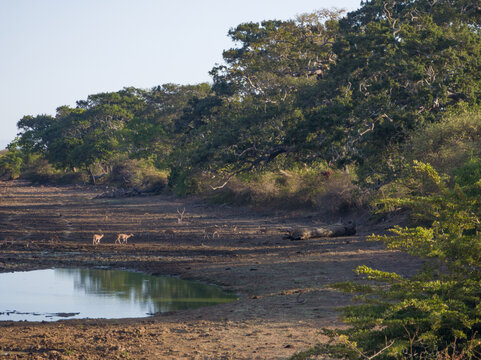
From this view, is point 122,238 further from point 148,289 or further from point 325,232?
point 148,289

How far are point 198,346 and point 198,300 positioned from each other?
14.9 feet

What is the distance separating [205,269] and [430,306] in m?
11.9

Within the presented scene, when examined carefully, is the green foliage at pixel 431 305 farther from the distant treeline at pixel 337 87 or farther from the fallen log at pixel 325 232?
the distant treeline at pixel 337 87

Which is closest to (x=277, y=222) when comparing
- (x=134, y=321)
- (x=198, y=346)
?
(x=134, y=321)

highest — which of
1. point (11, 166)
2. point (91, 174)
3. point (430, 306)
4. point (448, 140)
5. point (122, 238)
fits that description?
point (11, 166)

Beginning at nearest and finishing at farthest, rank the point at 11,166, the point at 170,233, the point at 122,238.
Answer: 1. the point at 122,238
2. the point at 170,233
3. the point at 11,166

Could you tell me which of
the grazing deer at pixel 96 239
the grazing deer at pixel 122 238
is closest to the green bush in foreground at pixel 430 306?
the grazing deer at pixel 122 238

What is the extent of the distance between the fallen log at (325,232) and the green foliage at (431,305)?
15.5 m

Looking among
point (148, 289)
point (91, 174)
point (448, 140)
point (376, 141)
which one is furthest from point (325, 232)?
point (91, 174)

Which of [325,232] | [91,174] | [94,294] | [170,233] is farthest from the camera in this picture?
[91,174]

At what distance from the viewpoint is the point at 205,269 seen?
58.1 ft

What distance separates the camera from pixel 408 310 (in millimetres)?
6746

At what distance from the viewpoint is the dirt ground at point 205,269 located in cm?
965

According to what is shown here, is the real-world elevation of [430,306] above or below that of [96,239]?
above
